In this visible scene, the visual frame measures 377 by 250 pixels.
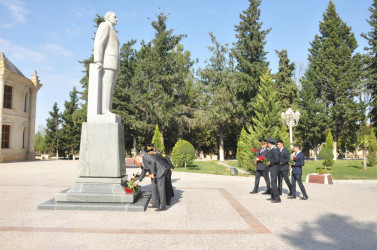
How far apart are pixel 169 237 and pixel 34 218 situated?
10.4 feet

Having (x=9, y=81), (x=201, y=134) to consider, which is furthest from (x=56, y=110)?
(x=201, y=134)

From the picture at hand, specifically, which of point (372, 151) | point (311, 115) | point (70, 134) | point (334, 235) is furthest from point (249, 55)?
point (334, 235)

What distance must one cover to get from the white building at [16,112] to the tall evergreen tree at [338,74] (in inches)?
1536

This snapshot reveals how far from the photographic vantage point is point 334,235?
196 inches

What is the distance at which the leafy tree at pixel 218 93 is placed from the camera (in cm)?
3431

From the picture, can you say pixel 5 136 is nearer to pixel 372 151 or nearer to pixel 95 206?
pixel 95 206

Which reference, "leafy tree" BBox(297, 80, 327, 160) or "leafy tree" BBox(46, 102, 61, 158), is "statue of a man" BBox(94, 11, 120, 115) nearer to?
"leafy tree" BBox(297, 80, 327, 160)

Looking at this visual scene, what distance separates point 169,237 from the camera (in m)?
4.71

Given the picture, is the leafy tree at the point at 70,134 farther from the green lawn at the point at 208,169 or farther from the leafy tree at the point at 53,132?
the green lawn at the point at 208,169

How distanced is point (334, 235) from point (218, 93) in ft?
98.9

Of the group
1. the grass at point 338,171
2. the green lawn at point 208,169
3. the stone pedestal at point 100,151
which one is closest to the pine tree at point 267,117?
the grass at point 338,171

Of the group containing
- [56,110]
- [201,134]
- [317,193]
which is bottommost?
[317,193]

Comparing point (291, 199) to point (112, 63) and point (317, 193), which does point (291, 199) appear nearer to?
point (317, 193)

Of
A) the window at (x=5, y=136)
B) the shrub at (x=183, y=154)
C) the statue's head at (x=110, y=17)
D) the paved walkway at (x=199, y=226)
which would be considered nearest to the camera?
the paved walkway at (x=199, y=226)
